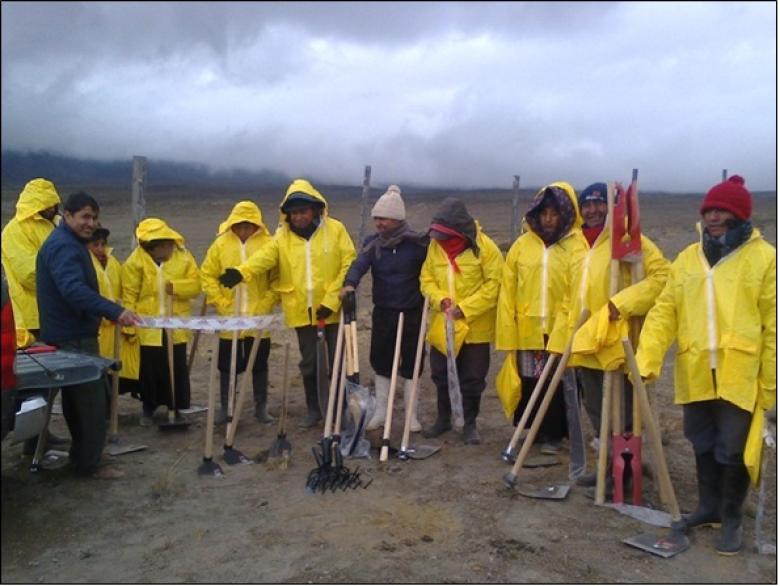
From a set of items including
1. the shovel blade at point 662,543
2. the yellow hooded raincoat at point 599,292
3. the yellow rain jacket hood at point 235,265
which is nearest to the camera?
the shovel blade at point 662,543

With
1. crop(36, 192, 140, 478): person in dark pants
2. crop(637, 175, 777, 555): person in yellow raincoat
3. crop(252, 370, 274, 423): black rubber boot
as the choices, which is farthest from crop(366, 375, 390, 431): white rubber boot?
crop(637, 175, 777, 555): person in yellow raincoat

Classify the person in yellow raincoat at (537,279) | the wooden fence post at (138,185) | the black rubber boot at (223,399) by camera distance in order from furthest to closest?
1. the wooden fence post at (138,185)
2. the black rubber boot at (223,399)
3. the person in yellow raincoat at (537,279)

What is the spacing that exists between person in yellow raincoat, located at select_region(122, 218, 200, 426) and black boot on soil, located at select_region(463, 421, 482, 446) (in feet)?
8.15

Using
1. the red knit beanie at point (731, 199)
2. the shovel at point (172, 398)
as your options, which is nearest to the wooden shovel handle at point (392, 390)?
the shovel at point (172, 398)

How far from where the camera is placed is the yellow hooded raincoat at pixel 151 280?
21.2ft

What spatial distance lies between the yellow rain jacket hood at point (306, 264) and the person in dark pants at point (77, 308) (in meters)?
1.25

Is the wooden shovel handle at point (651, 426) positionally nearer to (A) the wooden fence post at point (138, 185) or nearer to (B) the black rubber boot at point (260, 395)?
(B) the black rubber boot at point (260, 395)

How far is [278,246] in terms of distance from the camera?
250 inches

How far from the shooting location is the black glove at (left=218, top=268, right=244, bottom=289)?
6031 mm

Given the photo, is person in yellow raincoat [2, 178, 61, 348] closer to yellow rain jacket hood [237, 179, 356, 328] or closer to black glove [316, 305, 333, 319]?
yellow rain jacket hood [237, 179, 356, 328]

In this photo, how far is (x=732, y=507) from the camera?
4.29m

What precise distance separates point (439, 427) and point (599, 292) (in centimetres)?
203

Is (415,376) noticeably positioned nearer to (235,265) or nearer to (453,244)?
(453,244)

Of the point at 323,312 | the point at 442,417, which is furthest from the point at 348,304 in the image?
the point at 442,417
